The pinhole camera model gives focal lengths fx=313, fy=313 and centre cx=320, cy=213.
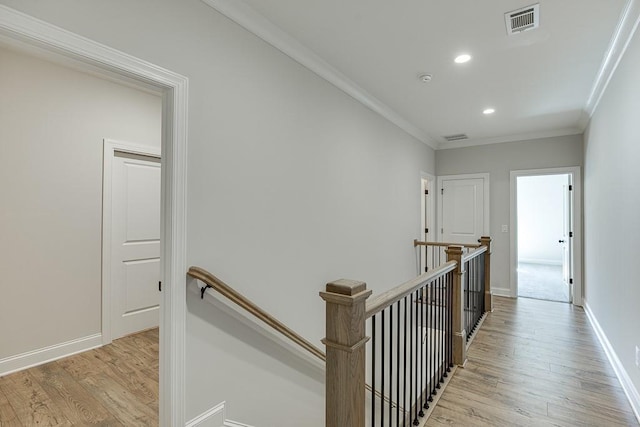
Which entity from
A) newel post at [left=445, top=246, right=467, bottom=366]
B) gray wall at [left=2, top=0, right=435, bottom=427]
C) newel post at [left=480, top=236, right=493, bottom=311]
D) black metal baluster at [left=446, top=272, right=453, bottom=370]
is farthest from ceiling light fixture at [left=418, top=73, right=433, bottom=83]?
newel post at [left=480, top=236, right=493, bottom=311]

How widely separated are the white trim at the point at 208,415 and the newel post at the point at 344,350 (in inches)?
40.0

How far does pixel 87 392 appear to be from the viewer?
7.77 feet

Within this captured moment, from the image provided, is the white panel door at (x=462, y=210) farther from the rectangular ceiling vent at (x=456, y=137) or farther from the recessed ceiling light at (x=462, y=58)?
the recessed ceiling light at (x=462, y=58)

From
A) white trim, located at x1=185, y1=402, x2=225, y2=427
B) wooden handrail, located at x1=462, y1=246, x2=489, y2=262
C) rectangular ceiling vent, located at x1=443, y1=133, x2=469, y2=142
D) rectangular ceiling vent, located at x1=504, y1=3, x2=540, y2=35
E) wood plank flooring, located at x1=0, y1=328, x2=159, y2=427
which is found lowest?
wood plank flooring, located at x1=0, y1=328, x2=159, y2=427

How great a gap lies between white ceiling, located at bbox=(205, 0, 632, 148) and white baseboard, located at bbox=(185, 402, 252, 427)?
249 cm

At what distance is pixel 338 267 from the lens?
3141 mm

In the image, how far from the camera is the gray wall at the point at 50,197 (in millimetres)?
2619

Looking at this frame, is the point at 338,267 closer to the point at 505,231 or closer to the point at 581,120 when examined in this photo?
the point at 505,231

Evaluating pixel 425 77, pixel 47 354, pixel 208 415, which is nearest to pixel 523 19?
pixel 425 77

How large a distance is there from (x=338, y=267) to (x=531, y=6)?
98.8 inches

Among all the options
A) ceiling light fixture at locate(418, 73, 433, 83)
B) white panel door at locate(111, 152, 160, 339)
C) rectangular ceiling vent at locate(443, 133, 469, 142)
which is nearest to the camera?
ceiling light fixture at locate(418, 73, 433, 83)

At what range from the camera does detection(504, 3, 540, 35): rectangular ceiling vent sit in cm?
212

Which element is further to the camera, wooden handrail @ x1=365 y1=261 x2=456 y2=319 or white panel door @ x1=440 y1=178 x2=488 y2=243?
white panel door @ x1=440 y1=178 x2=488 y2=243

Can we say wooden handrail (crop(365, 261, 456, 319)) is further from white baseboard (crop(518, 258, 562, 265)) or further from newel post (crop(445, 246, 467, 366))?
white baseboard (crop(518, 258, 562, 265))
